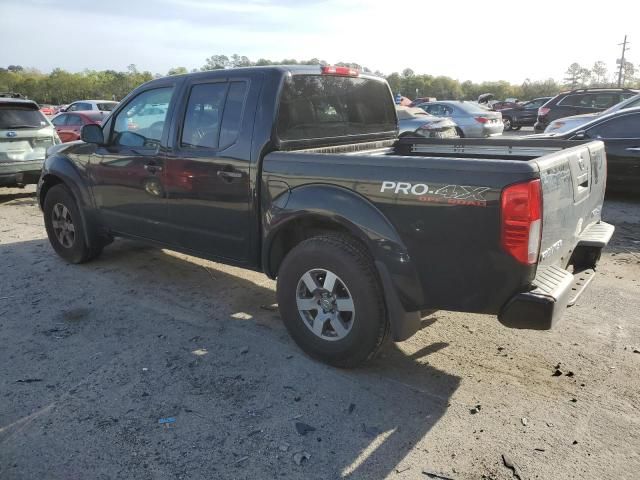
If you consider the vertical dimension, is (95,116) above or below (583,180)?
above

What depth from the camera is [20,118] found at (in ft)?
30.5

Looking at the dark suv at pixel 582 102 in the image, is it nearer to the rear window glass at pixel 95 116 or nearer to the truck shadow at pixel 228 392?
the rear window glass at pixel 95 116

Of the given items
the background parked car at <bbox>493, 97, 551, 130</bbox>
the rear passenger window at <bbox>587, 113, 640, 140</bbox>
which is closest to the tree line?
the background parked car at <bbox>493, 97, 551, 130</bbox>

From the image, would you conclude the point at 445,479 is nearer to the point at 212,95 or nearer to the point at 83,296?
the point at 212,95

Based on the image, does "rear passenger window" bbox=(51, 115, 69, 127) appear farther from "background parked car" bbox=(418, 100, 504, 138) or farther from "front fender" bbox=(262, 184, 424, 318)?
"front fender" bbox=(262, 184, 424, 318)

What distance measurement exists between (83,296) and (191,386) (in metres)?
2.12

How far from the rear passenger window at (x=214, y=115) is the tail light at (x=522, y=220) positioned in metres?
2.12

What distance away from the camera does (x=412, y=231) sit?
2951 millimetres

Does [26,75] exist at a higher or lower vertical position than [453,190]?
higher

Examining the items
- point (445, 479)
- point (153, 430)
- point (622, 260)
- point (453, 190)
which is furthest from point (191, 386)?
point (622, 260)

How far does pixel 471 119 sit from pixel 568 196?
13.1 m

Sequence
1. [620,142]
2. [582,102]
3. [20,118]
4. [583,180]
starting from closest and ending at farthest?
[583,180] < [620,142] < [20,118] < [582,102]

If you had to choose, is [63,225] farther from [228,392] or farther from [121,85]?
[121,85]

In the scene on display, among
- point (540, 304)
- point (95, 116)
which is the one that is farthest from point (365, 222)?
point (95, 116)
